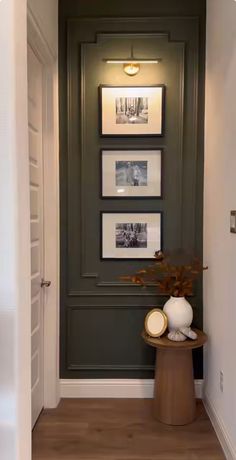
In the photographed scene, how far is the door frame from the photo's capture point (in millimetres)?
2664

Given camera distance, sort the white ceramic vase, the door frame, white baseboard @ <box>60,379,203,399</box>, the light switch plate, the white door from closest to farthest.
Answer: the light switch plate → the white door → the white ceramic vase → the door frame → white baseboard @ <box>60,379,203,399</box>

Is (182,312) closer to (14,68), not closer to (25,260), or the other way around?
(25,260)

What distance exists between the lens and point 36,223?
2.57 meters

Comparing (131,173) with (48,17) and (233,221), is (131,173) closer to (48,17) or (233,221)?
(233,221)

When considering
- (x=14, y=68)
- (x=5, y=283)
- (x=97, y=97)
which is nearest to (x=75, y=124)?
(x=97, y=97)

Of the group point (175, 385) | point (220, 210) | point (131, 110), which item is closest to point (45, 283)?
point (175, 385)

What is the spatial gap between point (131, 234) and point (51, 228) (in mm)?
580

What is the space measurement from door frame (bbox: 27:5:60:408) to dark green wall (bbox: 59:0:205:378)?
0.32ft

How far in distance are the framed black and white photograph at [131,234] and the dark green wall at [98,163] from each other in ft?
0.17

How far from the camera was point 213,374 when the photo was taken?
8.41 ft

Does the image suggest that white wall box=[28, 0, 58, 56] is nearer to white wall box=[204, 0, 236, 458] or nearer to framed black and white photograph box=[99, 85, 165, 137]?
framed black and white photograph box=[99, 85, 165, 137]

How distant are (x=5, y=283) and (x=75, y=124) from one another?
173cm

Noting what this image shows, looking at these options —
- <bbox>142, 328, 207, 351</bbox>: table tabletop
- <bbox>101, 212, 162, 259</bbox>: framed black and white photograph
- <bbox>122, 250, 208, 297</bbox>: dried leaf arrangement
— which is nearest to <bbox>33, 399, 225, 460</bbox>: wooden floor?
<bbox>142, 328, 207, 351</bbox>: table tabletop

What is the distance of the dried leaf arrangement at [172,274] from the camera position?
104 inches
